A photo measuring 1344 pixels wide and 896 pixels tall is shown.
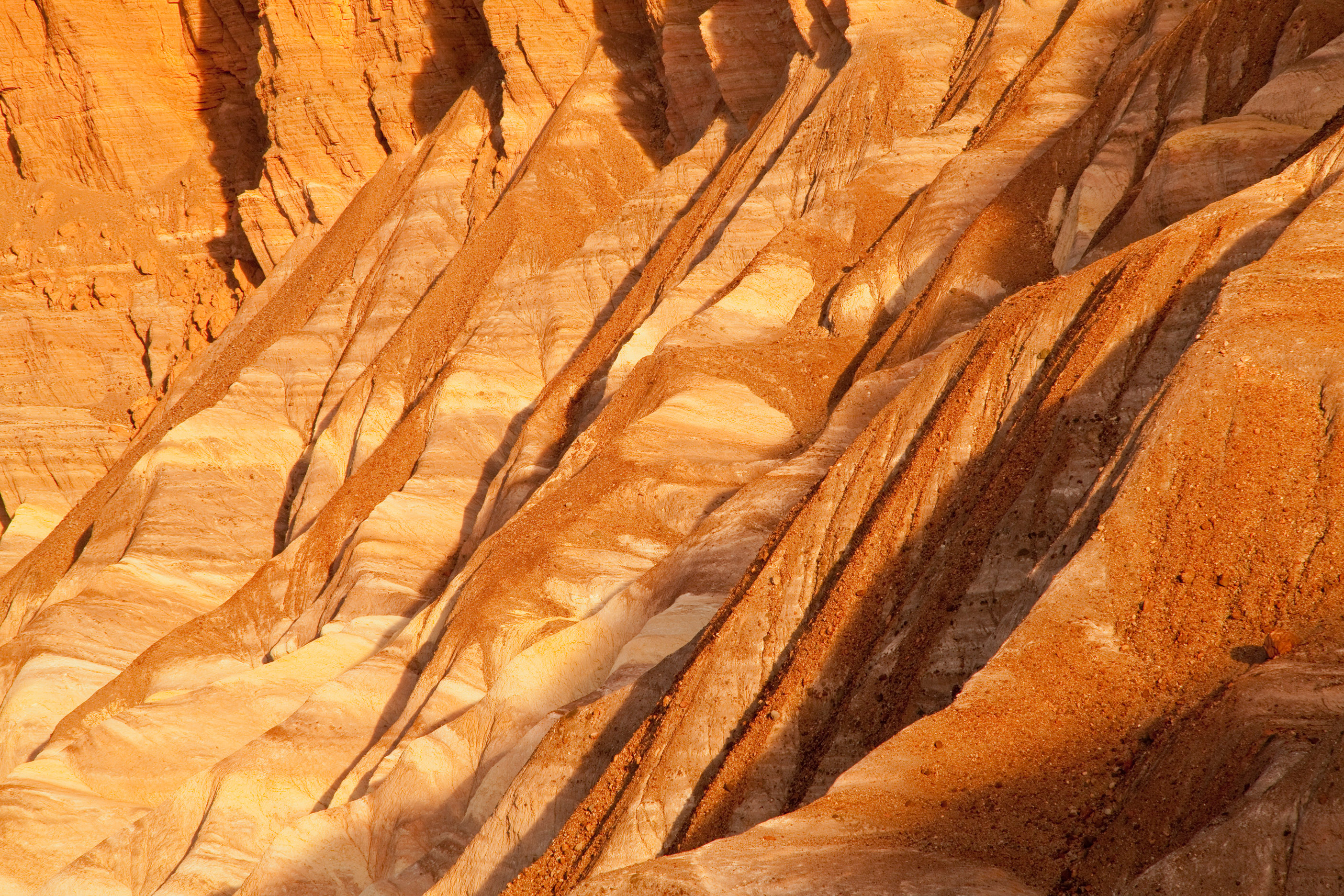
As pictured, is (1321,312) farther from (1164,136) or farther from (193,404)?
(193,404)

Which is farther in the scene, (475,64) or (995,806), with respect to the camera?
(475,64)

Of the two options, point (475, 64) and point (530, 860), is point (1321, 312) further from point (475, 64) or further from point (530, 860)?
point (475, 64)

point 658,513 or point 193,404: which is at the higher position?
point 658,513

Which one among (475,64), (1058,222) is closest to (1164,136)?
(1058,222)

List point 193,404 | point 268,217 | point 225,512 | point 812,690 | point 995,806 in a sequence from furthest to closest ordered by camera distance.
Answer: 1. point 268,217
2. point 193,404
3. point 225,512
4. point 812,690
5. point 995,806

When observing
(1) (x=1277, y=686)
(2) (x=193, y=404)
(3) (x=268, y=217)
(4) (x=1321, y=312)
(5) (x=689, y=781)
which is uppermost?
(4) (x=1321, y=312)

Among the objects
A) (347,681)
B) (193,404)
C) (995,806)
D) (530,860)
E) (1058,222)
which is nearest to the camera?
(995,806)
